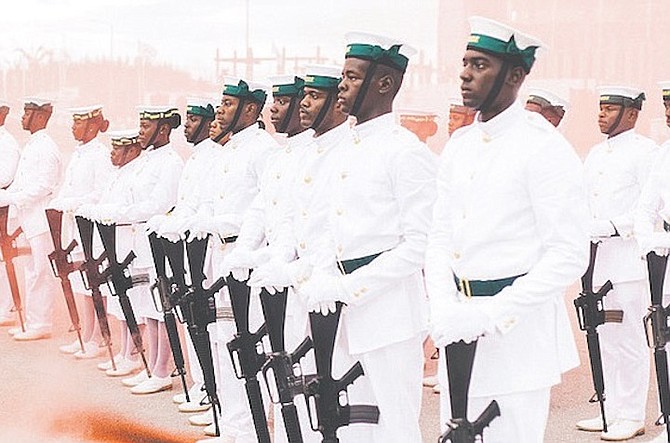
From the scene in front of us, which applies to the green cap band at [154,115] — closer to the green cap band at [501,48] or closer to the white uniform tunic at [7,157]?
the white uniform tunic at [7,157]

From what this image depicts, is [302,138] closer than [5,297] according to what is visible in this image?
Yes

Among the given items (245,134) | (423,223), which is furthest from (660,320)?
(245,134)

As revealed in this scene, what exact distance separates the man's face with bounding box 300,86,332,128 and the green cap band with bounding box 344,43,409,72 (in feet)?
1.38

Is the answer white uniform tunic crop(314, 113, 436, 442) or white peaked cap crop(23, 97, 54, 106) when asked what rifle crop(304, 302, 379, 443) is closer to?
white uniform tunic crop(314, 113, 436, 442)

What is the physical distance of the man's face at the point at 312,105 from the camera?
385cm

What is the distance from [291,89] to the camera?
175 inches

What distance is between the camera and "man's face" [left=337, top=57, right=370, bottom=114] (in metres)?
3.44

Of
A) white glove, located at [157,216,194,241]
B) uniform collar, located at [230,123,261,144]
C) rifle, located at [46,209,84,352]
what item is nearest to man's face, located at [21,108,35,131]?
rifle, located at [46,209,84,352]

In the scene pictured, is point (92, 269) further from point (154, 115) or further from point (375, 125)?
point (375, 125)

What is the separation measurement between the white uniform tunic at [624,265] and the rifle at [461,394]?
2358 mm

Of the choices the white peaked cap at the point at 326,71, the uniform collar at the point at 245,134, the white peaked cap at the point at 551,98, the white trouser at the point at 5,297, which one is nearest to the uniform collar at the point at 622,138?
the white peaked cap at the point at 551,98

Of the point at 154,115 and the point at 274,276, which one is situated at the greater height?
the point at 154,115

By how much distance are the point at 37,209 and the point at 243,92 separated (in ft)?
10.0

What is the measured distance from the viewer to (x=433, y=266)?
Answer: 2.92 m
